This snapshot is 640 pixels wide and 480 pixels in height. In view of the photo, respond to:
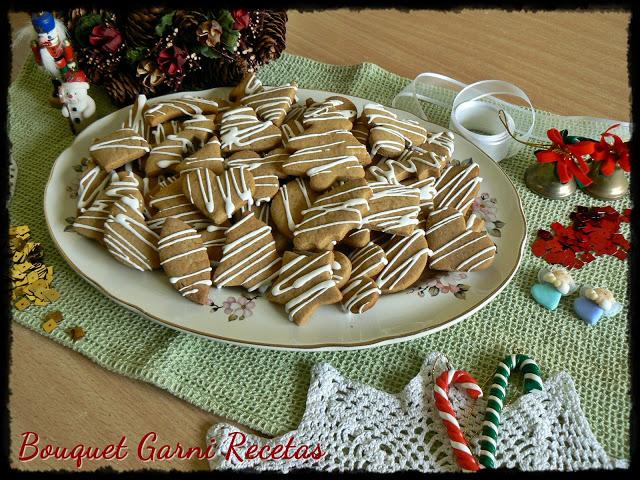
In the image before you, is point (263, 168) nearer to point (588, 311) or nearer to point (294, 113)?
point (294, 113)

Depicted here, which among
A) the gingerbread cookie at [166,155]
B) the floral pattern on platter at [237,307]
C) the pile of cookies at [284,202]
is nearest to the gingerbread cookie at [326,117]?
the pile of cookies at [284,202]

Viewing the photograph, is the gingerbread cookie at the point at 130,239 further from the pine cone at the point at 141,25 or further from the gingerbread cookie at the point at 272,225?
the pine cone at the point at 141,25

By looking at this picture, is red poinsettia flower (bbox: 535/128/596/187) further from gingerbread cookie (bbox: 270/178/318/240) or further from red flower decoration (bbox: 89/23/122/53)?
red flower decoration (bbox: 89/23/122/53)

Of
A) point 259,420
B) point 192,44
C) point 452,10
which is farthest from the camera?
point 452,10

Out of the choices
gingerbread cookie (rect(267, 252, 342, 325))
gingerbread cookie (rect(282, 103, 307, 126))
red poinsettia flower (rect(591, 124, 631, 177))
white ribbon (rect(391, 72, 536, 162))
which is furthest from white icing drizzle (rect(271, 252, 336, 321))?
red poinsettia flower (rect(591, 124, 631, 177))

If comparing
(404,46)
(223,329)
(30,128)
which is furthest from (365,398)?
(404,46)

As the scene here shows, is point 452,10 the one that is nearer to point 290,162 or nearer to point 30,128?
point 290,162

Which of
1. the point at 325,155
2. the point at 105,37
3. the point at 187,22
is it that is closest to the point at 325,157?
the point at 325,155
